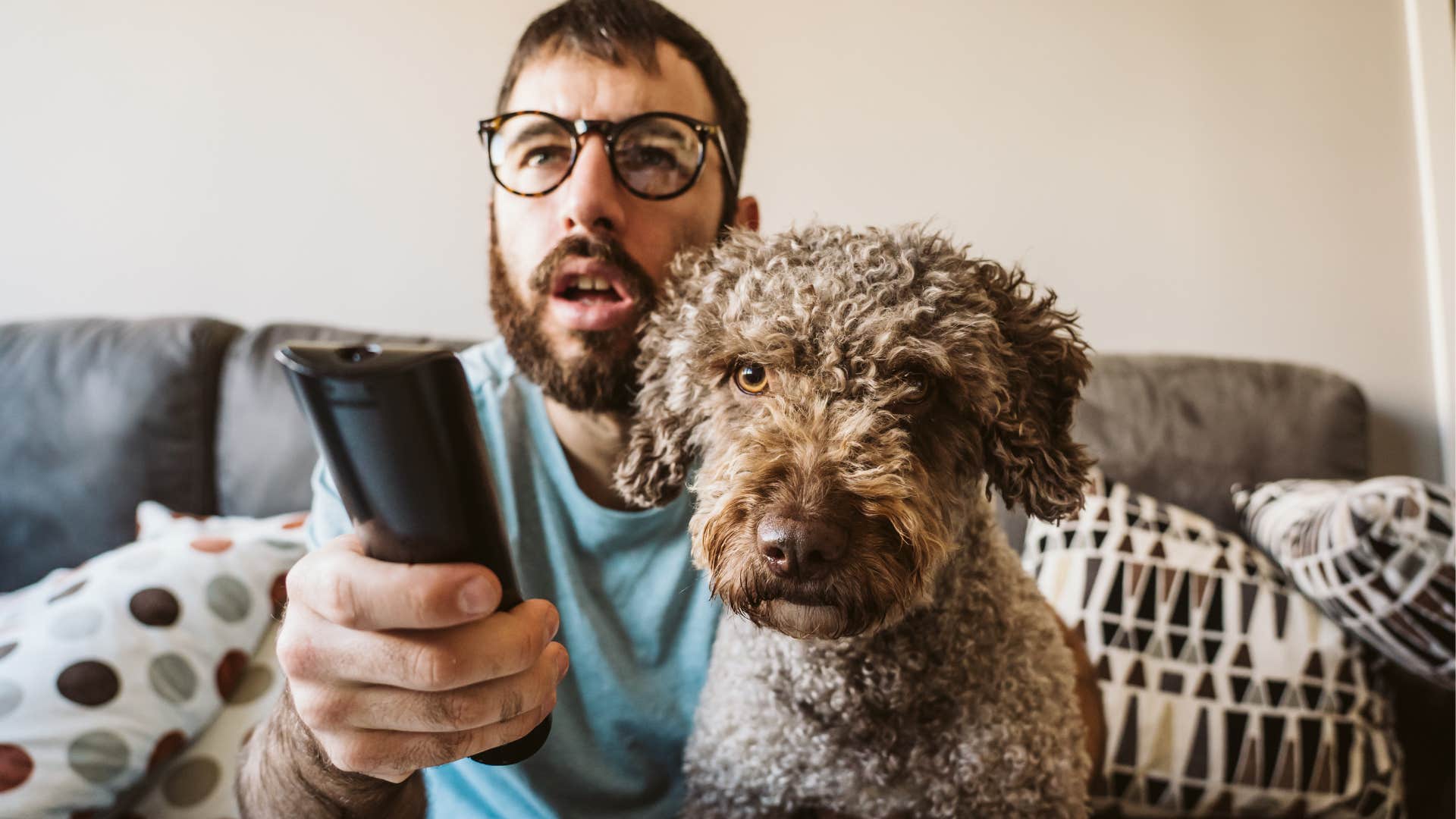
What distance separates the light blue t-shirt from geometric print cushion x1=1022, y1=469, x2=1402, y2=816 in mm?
872

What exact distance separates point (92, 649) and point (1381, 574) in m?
2.18

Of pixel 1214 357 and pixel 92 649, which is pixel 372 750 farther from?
pixel 1214 357

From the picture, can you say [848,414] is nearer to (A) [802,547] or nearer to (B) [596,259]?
(A) [802,547]

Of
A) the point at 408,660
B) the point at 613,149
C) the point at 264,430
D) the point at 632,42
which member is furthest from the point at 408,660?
the point at 264,430

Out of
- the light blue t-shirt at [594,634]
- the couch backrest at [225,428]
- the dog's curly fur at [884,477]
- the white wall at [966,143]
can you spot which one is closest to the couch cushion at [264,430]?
the couch backrest at [225,428]

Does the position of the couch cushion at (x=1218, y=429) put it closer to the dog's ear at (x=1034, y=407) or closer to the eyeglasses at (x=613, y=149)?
the dog's ear at (x=1034, y=407)

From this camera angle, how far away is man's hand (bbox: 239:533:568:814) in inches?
22.1

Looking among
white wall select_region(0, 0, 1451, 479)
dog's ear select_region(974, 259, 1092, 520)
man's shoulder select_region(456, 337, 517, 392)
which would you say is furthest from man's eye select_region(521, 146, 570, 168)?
white wall select_region(0, 0, 1451, 479)

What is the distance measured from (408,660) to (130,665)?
3.63ft

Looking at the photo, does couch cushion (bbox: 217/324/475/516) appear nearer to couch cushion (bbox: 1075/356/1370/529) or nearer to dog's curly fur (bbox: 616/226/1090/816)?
dog's curly fur (bbox: 616/226/1090/816)

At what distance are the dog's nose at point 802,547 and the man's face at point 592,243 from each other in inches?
20.1

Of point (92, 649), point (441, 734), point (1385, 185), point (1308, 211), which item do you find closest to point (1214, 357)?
point (1308, 211)

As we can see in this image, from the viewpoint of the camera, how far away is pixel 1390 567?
1.39m

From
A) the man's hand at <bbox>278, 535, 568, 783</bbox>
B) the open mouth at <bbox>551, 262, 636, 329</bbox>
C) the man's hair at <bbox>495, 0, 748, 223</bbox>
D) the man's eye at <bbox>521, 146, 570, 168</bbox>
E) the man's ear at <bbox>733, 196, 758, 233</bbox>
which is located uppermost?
the man's hair at <bbox>495, 0, 748, 223</bbox>
